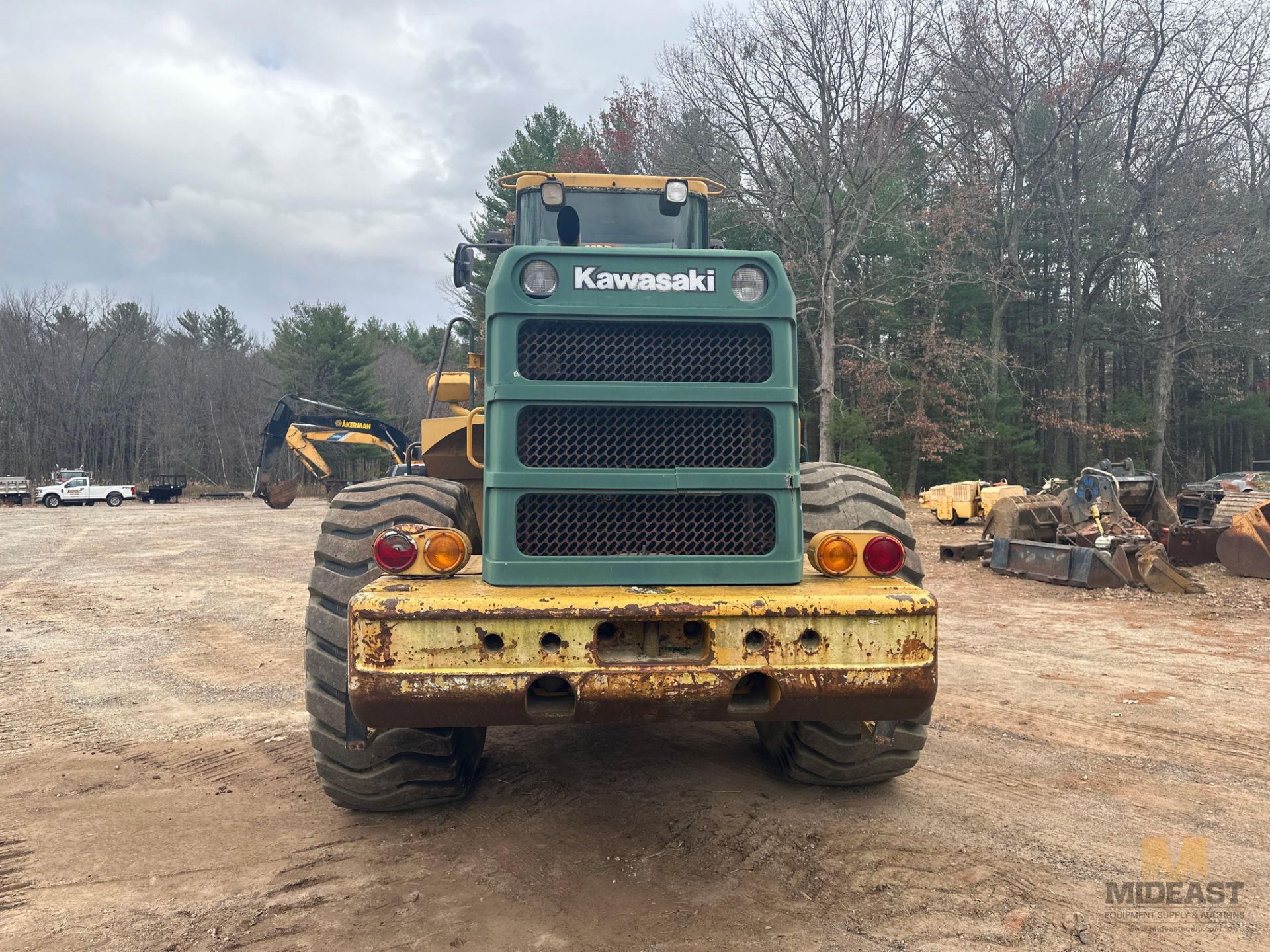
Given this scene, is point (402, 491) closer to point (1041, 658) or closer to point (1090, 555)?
point (1041, 658)

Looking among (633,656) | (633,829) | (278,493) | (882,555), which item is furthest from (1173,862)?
(278,493)

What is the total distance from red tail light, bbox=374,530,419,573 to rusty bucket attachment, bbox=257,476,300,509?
27.9 meters

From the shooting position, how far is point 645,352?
341 cm

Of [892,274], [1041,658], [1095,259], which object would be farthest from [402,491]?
[1095,259]

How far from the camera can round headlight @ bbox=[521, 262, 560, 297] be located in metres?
3.39

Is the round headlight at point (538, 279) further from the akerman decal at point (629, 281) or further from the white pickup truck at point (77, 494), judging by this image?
the white pickup truck at point (77, 494)

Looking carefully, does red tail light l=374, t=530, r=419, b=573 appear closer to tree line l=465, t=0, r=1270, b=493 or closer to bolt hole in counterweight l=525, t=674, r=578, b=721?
bolt hole in counterweight l=525, t=674, r=578, b=721

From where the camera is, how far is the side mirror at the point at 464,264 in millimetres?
4902

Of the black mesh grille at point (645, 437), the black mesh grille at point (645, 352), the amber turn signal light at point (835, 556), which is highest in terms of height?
the black mesh grille at point (645, 352)

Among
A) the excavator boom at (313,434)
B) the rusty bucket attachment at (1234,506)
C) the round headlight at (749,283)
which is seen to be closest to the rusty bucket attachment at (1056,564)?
the rusty bucket attachment at (1234,506)

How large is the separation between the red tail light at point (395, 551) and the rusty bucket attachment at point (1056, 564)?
9.89 m

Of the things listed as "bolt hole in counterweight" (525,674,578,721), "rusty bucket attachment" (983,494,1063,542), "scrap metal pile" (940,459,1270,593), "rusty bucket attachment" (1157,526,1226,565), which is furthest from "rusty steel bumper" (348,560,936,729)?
"rusty bucket attachment" (1157,526,1226,565)

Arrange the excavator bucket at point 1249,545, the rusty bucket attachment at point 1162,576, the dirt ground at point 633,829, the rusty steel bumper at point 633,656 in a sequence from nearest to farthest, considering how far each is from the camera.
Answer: the rusty steel bumper at point 633,656 → the dirt ground at point 633,829 → the rusty bucket attachment at point 1162,576 → the excavator bucket at point 1249,545

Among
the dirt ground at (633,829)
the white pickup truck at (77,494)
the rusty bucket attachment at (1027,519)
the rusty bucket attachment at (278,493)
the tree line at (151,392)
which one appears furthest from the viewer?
the tree line at (151,392)
